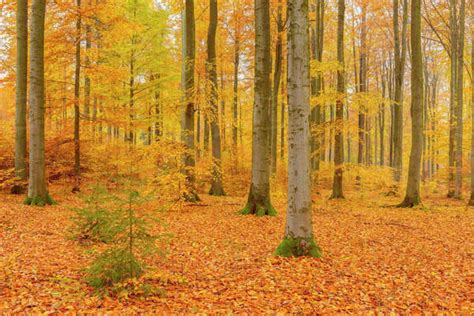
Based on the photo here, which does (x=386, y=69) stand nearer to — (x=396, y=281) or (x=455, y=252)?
(x=455, y=252)

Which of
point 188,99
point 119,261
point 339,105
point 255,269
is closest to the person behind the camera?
point 119,261

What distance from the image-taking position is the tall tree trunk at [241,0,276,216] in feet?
29.2

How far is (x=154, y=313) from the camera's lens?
3557 mm

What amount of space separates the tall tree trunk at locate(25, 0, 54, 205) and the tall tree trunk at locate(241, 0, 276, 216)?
19.7 ft

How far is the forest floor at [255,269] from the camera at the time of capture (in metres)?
3.83

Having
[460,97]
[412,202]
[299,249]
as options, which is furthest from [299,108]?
[460,97]

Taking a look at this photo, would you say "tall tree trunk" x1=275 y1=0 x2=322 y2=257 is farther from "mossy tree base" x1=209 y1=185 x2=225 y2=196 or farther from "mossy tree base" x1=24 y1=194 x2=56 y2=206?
"mossy tree base" x1=209 y1=185 x2=225 y2=196

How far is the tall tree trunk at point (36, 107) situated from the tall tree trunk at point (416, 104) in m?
12.0

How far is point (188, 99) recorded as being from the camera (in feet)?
32.9

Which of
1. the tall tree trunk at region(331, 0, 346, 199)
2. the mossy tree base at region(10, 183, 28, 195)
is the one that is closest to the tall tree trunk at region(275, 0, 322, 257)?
the tall tree trunk at region(331, 0, 346, 199)

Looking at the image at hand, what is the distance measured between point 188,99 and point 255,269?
6.33 m

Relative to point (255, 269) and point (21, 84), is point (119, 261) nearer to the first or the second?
point (255, 269)

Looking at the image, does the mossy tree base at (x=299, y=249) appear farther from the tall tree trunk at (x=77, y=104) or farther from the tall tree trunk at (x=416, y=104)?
the tall tree trunk at (x=77, y=104)

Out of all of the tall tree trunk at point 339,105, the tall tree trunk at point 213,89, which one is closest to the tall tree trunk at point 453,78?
the tall tree trunk at point 339,105
